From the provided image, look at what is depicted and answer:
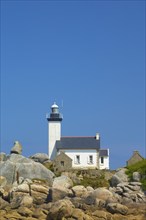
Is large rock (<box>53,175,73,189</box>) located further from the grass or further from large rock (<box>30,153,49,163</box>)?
large rock (<box>30,153,49,163</box>)

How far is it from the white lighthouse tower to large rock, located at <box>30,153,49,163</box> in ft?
6.69

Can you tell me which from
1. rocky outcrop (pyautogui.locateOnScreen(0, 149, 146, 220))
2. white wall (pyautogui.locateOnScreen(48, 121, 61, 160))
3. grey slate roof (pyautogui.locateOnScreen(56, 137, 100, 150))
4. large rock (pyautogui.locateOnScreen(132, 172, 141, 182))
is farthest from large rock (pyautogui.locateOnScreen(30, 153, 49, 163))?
large rock (pyautogui.locateOnScreen(132, 172, 141, 182))

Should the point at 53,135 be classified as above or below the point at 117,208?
above

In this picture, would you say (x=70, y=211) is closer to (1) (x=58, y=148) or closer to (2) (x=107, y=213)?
(2) (x=107, y=213)

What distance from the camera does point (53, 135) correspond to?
49656 mm

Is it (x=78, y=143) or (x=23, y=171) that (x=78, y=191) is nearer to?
(x=23, y=171)

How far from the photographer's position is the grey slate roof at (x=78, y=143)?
48.0 meters

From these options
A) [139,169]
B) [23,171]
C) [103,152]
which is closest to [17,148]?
[103,152]

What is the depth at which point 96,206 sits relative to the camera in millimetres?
26281

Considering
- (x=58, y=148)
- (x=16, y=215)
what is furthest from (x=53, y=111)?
(x=16, y=215)

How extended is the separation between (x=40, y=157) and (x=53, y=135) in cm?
456

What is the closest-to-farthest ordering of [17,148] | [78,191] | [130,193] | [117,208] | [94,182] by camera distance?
[117,208] < [78,191] < [130,193] < [94,182] < [17,148]

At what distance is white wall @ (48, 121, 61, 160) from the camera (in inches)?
1918

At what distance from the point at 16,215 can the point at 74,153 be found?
2354 centimetres
